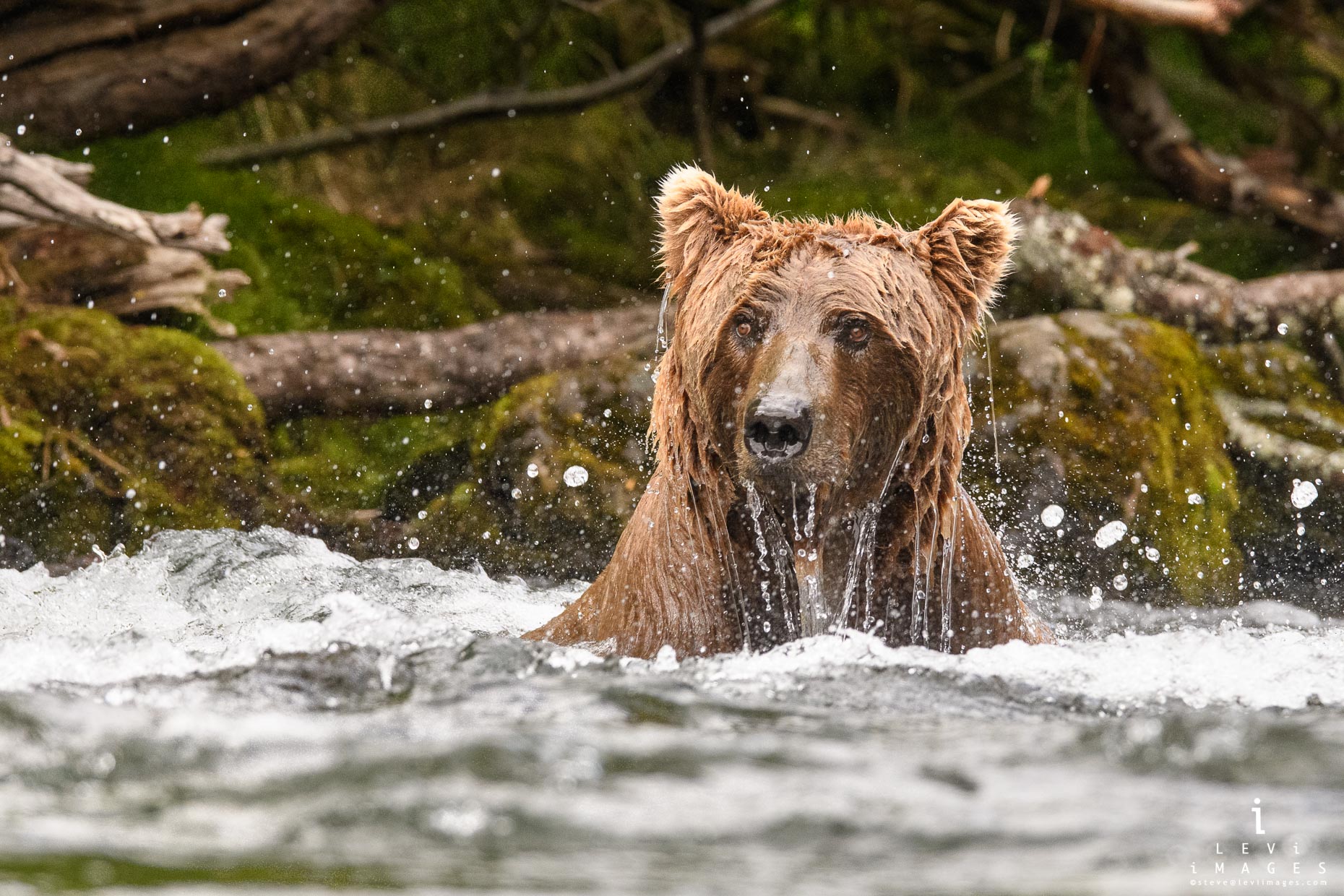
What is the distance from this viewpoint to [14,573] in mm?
6379

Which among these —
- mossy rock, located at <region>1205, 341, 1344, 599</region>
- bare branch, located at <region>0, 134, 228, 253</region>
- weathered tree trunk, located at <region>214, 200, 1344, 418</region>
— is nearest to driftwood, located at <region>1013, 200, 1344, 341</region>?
weathered tree trunk, located at <region>214, 200, 1344, 418</region>

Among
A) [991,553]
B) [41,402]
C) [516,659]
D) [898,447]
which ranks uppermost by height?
[41,402]

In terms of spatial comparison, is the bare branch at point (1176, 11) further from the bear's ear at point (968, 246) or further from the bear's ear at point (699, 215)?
the bear's ear at point (699, 215)

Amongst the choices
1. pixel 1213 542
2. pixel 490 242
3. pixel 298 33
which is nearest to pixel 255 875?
pixel 1213 542

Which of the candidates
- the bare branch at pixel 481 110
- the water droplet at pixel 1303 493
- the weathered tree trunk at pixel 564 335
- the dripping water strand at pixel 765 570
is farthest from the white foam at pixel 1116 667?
the bare branch at pixel 481 110

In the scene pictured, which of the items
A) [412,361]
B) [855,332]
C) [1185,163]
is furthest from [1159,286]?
[855,332]

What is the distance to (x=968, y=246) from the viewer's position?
15.7ft

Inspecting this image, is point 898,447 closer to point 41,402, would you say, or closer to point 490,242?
point 41,402

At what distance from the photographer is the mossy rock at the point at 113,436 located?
7.13 meters

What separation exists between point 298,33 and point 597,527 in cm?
366

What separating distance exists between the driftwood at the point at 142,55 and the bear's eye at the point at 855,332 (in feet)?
17.5

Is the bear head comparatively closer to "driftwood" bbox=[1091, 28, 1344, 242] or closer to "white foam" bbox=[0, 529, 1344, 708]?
"white foam" bbox=[0, 529, 1344, 708]

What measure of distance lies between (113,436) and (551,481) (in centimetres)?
225

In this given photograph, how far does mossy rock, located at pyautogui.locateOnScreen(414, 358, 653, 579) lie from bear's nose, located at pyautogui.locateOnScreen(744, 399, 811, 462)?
10.0 feet
